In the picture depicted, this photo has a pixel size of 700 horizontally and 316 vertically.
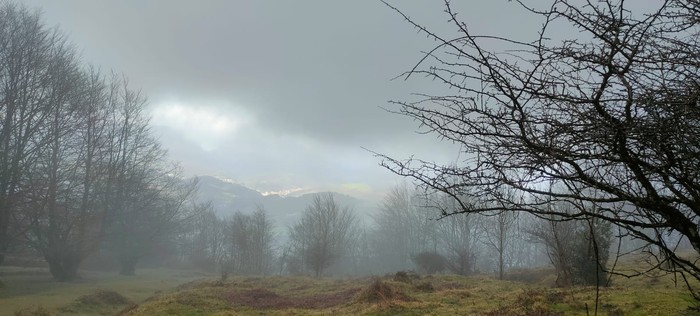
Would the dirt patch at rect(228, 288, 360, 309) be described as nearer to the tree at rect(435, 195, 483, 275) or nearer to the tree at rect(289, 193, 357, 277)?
the tree at rect(289, 193, 357, 277)

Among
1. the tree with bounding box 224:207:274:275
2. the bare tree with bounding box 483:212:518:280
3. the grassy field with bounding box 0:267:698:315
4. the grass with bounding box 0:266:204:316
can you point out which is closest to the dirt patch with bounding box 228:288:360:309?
the grassy field with bounding box 0:267:698:315

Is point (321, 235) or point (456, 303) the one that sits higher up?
point (321, 235)

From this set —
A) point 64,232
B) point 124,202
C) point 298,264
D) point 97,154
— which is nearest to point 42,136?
point 64,232

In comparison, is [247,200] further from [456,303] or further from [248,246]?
[456,303]

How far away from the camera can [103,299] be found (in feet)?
59.2

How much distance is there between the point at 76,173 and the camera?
2523cm

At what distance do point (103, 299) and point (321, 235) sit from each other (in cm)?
3569

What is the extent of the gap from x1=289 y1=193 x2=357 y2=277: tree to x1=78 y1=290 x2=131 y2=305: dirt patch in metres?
28.5

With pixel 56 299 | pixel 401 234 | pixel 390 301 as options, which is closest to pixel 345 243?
pixel 401 234

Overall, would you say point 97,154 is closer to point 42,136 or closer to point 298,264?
point 42,136

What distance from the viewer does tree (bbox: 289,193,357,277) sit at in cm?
4741

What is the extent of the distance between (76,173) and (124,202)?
10.2 meters

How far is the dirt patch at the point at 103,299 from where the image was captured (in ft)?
56.3

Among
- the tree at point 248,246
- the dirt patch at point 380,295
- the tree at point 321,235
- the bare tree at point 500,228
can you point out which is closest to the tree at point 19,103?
the dirt patch at point 380,295
